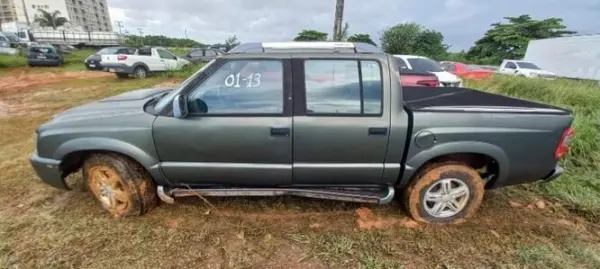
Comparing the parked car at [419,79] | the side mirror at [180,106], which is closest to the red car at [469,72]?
the parked car at [419,79]

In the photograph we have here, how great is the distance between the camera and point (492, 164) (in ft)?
9.26

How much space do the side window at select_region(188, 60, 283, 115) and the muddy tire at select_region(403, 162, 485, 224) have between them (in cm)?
145

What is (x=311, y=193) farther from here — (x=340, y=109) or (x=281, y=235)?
(x=340, y=109)

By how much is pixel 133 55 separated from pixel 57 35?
113 feet

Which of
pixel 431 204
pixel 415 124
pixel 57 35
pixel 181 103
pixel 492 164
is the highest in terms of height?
pixel 57 35

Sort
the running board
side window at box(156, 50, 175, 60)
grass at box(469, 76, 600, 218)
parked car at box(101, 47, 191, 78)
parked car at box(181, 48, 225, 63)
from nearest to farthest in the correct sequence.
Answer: the running board < grass at box(469, 76, 600, 218) < parked car at box(101, 47, 191, 78) < side window at box(156, 50, 175, 60) < parked car at box(181, 48, 225, 63)

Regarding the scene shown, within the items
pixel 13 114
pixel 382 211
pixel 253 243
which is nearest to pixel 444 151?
pixel 382 211

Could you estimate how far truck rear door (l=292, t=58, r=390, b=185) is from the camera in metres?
2.53

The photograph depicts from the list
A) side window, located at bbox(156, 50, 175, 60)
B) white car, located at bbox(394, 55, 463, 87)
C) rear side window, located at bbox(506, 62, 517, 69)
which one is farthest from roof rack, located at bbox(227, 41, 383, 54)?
rear side window, located at bbox(506, 62, 517, 69)

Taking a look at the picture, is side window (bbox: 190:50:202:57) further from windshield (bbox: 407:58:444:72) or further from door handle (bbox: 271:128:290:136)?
door handle (bbox: 271:128:290:136)

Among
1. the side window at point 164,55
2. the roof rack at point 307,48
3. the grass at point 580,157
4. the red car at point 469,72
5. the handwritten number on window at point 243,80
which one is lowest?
the grass at point 580,157

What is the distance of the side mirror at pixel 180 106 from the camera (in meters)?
2.46

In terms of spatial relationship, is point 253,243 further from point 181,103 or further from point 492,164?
point 492,164

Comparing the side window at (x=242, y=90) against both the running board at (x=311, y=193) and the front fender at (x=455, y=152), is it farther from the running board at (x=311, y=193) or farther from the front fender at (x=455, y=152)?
the front fender at (x=455, y=152)
